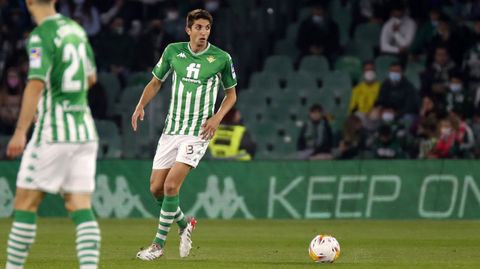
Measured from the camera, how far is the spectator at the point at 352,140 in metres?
21.5

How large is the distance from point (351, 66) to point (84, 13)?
5.64m

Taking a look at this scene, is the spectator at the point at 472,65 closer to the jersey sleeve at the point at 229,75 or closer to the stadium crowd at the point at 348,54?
the stadium crowd at the point at 348,54

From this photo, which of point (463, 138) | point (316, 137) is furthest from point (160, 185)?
point (463, 138)

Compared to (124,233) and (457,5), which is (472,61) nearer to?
(457,5)

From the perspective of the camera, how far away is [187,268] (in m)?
10.6

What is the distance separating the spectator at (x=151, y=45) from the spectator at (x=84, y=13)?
1183 mm

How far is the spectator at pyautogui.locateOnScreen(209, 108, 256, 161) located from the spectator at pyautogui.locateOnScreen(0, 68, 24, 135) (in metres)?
4.00

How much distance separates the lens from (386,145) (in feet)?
70.3

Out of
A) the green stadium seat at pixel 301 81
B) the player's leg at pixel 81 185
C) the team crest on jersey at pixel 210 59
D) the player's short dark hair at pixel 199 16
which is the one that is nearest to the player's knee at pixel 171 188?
the team crest on jersey at pixel 210 59

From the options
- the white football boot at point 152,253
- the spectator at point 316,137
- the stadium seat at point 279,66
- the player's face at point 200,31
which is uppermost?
the player's face at point 200,31

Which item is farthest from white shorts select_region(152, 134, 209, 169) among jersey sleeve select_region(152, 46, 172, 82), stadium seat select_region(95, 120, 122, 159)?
stadium seat select_region(95, 120, 122, 159)

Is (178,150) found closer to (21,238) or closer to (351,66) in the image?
(21,238)

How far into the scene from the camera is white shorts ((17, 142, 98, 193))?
25.9 feet

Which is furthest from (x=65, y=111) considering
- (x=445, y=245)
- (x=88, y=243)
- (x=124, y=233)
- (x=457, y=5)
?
(x=457, y=5)
